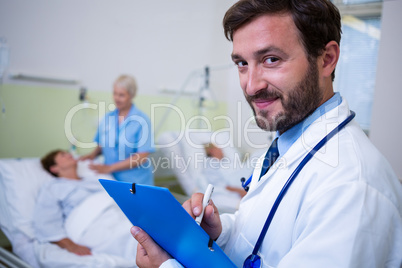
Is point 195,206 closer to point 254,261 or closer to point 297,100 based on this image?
point 254,261

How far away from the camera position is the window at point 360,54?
2.66 m

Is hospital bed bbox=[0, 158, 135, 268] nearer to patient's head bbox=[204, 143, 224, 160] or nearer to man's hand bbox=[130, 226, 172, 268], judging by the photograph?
man's hand bbox=[130, 226, 172, 268]

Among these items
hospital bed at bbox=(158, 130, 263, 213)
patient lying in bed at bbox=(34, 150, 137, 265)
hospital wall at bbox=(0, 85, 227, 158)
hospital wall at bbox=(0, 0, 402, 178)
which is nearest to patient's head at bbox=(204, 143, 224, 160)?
hospital bed at bbox=(158, 130, 263, 213)

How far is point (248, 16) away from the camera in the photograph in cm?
81

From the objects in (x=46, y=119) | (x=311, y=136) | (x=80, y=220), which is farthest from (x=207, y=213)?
(x=46, y=119)

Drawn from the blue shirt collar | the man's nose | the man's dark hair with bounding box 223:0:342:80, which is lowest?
the blue shirt collar

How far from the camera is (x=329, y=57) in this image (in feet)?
2.79

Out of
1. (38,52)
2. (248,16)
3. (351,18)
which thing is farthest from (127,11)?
(248,16)

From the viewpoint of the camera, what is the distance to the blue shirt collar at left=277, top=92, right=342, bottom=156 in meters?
0.81

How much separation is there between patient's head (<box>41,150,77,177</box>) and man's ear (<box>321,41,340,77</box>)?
179 cm

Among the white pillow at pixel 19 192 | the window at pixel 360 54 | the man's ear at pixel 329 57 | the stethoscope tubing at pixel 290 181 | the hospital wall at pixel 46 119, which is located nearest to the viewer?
the stethoscope tubing at pixel 290 181

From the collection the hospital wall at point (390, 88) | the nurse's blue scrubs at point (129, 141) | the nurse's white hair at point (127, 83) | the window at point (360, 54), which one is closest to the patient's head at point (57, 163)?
the nurse's blue scrubs at point (129, 141)

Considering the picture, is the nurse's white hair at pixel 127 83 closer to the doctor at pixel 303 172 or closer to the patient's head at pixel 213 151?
the patient's head at pixel 213 151

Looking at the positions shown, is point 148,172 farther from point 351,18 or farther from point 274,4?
point 351,18
